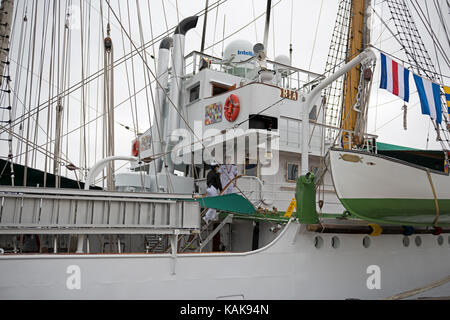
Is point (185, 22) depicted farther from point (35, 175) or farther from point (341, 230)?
point (341, 230)

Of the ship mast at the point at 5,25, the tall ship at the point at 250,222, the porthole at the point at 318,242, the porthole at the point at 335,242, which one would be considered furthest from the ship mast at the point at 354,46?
the ship mast at the point at 5,25

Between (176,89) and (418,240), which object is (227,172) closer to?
(176,89)

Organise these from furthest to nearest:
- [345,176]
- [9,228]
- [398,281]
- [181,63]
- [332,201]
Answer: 1. [181,63]
2. [332,201]
3. [398,281]
4. [345,176]
5. [9,228]

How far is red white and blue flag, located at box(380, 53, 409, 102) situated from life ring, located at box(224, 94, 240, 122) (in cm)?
343

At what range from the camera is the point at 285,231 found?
16.9ft

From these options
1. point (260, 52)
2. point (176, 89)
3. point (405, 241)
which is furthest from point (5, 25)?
point (405, 241)

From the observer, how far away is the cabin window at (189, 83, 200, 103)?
1039 cm

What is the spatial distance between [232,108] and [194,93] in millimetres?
2375

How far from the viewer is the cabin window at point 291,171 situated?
9.10m

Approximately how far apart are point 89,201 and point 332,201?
685 cm

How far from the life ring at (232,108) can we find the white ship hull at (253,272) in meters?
4.12

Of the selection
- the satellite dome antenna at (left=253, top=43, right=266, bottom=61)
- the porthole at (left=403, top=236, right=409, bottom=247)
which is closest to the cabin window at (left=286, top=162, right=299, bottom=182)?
the satellite dome antenna at (left=253, top=43, right=266, bottom=61)
